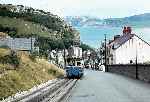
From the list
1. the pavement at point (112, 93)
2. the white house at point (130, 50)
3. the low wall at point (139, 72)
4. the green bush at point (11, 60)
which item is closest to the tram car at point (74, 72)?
the low wall at point (139, 72)

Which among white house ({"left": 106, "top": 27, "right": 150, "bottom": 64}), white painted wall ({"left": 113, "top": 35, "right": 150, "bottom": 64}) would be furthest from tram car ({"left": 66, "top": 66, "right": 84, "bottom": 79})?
white painted wall ({"left": 113, "top": 35, "right": 150, "bottom": 64})

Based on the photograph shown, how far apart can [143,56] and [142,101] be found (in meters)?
113

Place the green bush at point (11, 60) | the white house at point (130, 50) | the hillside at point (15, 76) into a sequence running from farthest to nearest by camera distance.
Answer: the white house at point (130, 50), the green bush at point (11, 60), the hillside at point (15, 76)

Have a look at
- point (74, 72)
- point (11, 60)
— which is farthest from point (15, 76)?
point (74, 72)

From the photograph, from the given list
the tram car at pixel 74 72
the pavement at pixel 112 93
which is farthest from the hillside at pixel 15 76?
the tram car at pixel 74 72

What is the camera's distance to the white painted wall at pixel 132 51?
5349 inches

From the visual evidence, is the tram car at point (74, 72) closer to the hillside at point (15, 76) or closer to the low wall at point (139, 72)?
the hillside at point (15, 76)

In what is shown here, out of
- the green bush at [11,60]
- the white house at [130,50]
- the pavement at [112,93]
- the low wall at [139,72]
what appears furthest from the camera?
the white house at [130,50]

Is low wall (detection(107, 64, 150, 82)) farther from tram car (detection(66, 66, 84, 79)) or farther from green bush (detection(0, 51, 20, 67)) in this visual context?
green bush (detection(0, 51, 20, 67))

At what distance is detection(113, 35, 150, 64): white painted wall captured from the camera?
135875mm

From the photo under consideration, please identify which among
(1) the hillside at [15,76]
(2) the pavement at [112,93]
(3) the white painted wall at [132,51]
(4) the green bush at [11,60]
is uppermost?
(3) the white painted wall at [132,51]

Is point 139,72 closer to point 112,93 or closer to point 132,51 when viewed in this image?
point 112,93

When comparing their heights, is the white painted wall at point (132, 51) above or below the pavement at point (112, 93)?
above

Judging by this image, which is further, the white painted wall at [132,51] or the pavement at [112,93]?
the white painted wall at [132,51]
